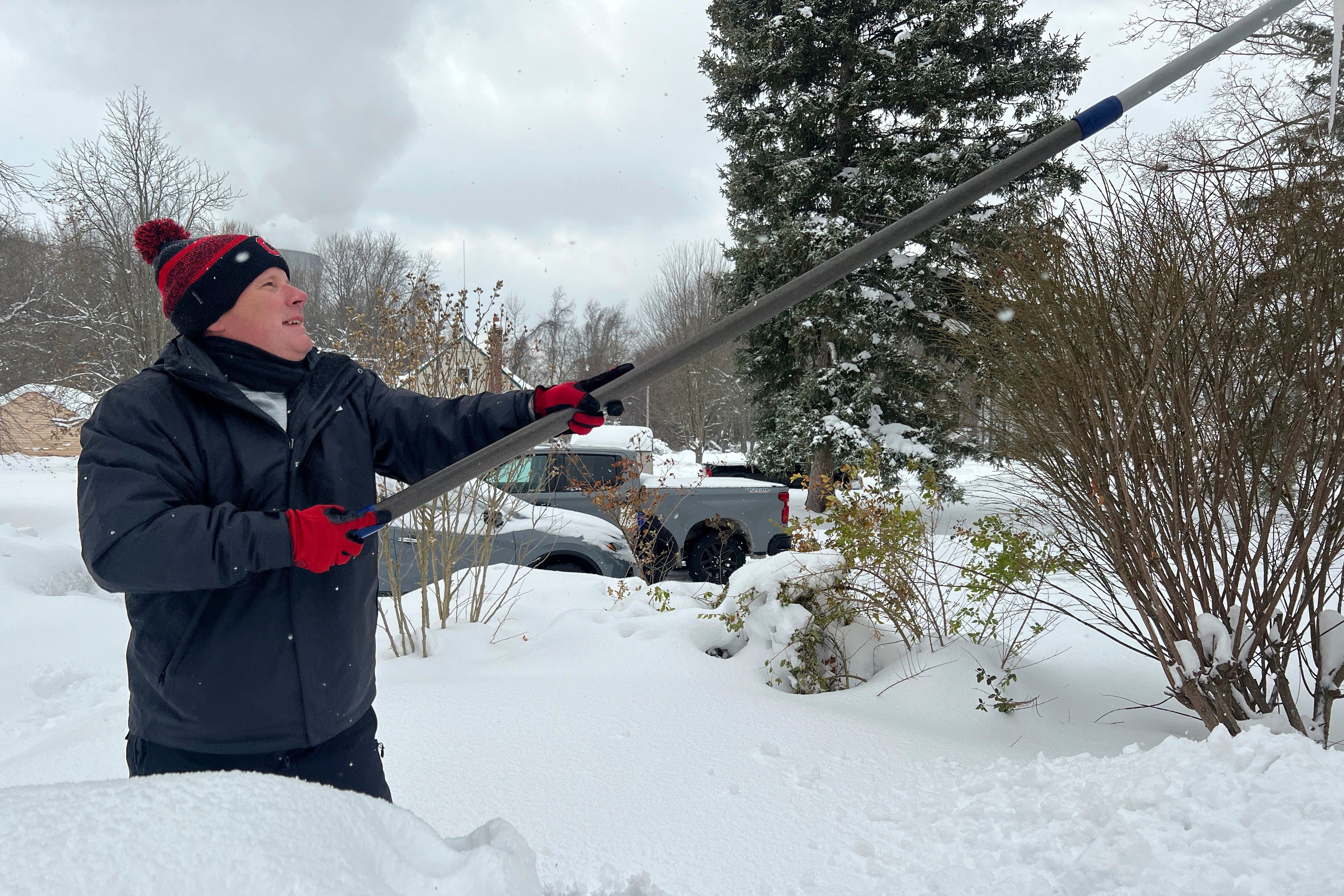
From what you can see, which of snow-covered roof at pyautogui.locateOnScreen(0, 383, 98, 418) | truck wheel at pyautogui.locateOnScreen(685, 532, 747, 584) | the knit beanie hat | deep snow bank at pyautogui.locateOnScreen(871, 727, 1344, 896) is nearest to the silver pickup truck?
truck wheel at pyautogui.locateOnScreen(685, 532, 747, 584)

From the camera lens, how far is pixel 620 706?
3.38m

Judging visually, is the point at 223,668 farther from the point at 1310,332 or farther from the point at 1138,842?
the point at 1310,332

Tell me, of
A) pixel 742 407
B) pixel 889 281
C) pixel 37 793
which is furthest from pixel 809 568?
pixel 742 407

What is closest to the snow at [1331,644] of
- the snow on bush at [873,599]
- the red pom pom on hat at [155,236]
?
the snow on bush at [873,599]

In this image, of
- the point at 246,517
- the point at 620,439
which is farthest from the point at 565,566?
the point at 246,517

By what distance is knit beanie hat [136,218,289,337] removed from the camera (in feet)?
5.24

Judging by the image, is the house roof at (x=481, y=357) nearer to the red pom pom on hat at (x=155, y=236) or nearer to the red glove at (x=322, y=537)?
the red pom pom on hat at (x=155, y=236)

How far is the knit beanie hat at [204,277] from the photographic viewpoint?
5.24ft

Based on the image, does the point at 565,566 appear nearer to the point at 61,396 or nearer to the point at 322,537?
the point at 322,537

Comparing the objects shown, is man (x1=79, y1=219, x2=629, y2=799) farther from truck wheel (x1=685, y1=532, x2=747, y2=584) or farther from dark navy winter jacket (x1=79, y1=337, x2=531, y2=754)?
truck wheel (x1=685, y1=532, x2=747, y2=584)

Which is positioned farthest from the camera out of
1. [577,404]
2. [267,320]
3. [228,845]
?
[577,404]

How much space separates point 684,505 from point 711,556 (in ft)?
2.62

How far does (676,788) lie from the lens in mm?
2609

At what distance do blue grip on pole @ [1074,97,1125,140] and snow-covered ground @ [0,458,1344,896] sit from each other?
1.56 meters
